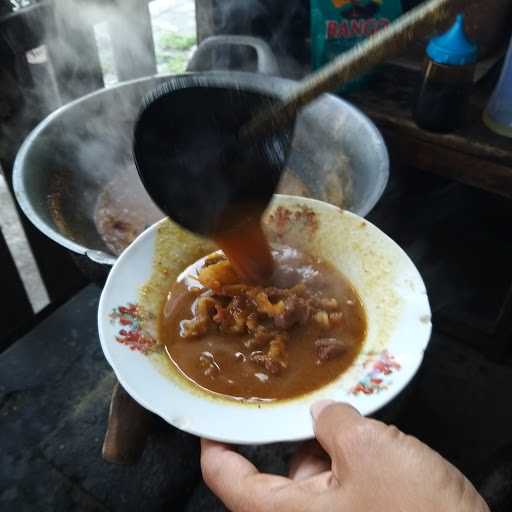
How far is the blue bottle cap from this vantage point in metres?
2.00

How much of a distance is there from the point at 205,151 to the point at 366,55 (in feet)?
1.73

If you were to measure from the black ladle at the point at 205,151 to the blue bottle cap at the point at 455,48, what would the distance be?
97cm

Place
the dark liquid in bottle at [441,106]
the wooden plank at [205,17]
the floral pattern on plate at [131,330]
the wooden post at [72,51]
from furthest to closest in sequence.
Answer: the wooden plank at [205,17], the wooden post at [72,51], the dark liquid in bottle at [441,106], the floral pattern on plate at [131,330]

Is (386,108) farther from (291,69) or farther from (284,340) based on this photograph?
(284,340)

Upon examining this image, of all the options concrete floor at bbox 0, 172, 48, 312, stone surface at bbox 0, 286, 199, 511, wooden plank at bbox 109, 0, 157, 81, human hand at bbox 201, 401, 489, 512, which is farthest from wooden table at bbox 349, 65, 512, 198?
concrete floor at bbox 0, 172, 48, 312

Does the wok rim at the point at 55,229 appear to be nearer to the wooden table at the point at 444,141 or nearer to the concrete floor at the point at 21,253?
the wooden table at the point at 444,141

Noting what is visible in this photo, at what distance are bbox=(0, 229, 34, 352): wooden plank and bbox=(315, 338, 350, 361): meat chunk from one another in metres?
1.88

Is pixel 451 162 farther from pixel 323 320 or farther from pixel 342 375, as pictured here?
pixel 342 375

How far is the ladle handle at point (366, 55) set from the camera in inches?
47.2

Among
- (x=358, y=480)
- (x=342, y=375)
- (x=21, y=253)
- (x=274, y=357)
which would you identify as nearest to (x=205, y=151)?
(x=274, y=357)

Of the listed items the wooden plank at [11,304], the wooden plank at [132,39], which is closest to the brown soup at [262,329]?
the wooden plank at [11,304]

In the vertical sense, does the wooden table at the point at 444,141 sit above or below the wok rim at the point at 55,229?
below

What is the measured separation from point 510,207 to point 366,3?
182 cm

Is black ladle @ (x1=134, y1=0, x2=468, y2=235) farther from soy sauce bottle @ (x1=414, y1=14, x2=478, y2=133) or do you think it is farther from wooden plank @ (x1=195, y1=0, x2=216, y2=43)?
wooden plank @ (x1=195, y1=0, x2=216, y2=43)
